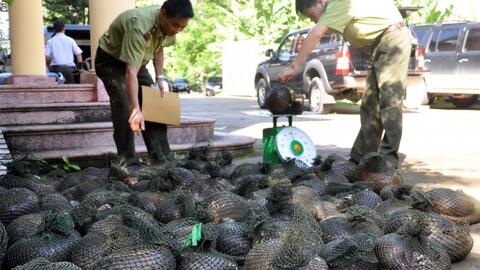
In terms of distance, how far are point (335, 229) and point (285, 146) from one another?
2507 millimetres

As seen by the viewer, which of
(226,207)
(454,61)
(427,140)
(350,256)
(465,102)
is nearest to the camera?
(350,256)


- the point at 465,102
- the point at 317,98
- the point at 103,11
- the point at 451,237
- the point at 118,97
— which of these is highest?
the point at 103,11

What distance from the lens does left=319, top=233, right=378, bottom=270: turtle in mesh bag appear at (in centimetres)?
311

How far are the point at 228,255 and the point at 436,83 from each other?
1538cm

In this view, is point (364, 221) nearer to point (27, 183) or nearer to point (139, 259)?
point (139, 259)

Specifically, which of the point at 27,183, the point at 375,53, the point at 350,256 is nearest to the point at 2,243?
the point at 27,183

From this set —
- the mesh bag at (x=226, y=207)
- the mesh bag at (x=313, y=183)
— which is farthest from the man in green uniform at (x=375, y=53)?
the mesh bag at (x=226, y=207)

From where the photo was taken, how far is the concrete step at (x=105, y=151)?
6.82 meters

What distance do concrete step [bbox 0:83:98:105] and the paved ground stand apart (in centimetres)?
262

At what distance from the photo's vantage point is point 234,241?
346 cm

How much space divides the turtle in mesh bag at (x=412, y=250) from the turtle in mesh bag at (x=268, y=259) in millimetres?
406

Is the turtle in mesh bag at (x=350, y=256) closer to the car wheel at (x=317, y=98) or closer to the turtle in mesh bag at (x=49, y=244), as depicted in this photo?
the turtle in mesh bag at (x=49, y=244)

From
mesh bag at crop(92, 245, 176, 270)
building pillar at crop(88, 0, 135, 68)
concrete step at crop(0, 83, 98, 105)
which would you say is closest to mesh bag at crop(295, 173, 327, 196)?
mesh bag at crop(92, 245, 176, 270)

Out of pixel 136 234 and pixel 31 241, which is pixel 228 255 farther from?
pixel 31 241
